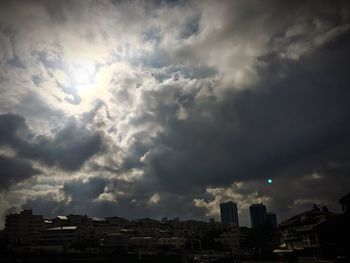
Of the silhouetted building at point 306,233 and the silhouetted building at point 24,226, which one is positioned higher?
the silhouetted building at point 24,226

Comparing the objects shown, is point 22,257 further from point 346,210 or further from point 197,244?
point 197,244

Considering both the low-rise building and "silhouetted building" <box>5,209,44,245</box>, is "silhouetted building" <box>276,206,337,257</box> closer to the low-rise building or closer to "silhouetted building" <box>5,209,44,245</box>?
the low-rise building

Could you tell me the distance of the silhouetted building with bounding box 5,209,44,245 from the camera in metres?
188

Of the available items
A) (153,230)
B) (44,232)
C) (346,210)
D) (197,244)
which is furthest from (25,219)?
(346,210)

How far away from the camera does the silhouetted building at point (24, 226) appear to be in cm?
18812

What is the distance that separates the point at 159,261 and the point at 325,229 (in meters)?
59.9

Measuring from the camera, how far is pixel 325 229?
71625mm

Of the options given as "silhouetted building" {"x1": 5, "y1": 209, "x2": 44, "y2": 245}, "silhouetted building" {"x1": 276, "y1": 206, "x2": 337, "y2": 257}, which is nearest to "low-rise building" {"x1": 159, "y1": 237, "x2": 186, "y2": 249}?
"silhouetted building" {"x1": 5, "y1": 209, "x2": 44, "y2": 245}

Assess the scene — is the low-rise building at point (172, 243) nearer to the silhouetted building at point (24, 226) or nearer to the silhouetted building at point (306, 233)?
the silhouetted building at point (24, 226)

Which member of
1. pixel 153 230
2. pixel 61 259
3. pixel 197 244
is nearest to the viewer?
pixel 61 259

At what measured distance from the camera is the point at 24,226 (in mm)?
190250

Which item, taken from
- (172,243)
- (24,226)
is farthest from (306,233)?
(24,226)

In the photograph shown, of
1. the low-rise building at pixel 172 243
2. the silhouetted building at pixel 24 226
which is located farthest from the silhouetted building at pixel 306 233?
the silhouetted building at pixel 24 226

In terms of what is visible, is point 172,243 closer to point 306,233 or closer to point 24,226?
point 24,226
